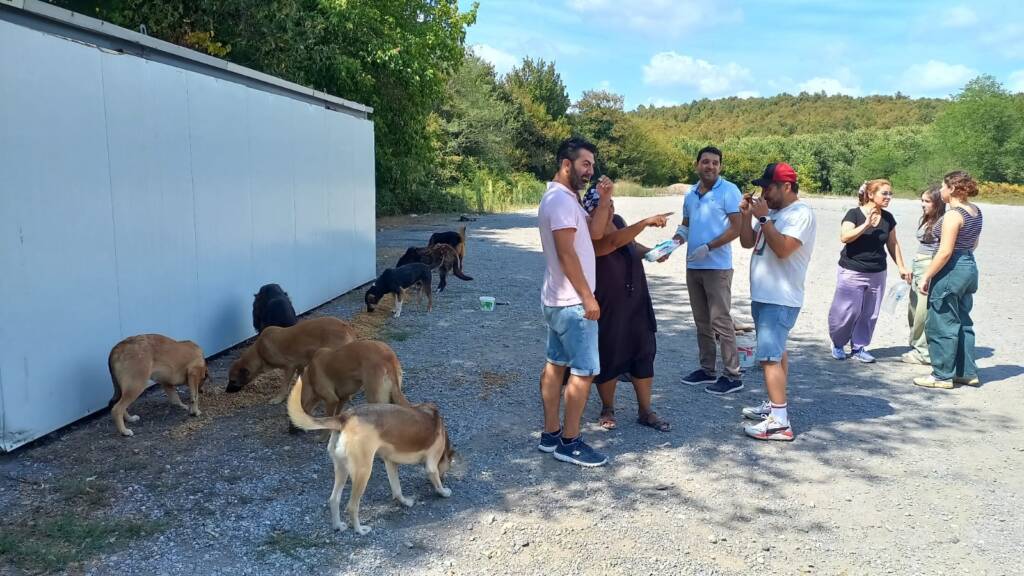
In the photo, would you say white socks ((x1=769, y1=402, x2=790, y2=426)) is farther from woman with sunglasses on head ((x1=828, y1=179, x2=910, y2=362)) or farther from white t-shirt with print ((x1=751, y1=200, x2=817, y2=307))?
woman with sunglasses on head ((x1=828, y1=179, x2=910, y2=362))

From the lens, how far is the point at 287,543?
3684 mm

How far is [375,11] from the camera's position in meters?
16.5

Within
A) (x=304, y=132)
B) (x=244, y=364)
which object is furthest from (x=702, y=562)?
(x=304, y=132)

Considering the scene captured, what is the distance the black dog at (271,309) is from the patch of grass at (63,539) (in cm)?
336

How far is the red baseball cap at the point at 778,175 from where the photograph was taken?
5020 mm

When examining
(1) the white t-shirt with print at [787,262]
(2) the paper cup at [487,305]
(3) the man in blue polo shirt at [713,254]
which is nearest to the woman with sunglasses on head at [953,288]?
(3) the man in blue polo shirt at [713,254]

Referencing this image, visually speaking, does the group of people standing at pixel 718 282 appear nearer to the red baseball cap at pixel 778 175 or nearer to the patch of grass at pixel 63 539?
the red baseball cap at pixel 778 175

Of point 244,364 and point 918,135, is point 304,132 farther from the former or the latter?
point 918,135

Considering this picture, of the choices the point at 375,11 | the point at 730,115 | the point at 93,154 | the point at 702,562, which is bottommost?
the point at 702,562

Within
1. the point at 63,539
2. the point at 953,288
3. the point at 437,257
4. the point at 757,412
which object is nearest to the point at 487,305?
the point at 437,257

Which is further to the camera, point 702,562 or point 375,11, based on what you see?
point 375,11

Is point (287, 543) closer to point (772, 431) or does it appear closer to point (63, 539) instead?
point (63, 539)

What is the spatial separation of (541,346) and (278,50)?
1061 cm

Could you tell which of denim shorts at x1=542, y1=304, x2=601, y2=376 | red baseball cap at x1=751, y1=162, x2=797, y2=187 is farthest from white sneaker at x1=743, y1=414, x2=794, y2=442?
red baseball cap at x1=751, y1=162, x2=797, y2=187
